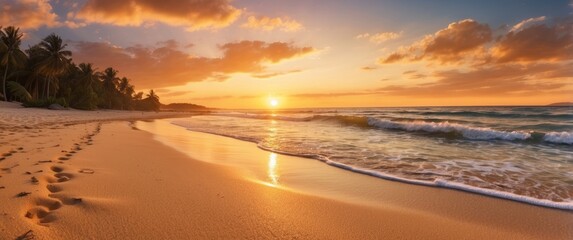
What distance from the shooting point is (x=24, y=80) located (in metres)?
50.1

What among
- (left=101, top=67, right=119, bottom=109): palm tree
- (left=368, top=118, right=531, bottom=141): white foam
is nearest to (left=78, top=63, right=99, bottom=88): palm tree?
(left=101, top=67, right=119, bottom=109): palm tree

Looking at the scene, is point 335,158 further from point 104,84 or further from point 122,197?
point 104,84

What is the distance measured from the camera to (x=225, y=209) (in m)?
3.44

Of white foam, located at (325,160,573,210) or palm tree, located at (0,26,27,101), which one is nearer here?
white foam, located at (325,160,573,210)

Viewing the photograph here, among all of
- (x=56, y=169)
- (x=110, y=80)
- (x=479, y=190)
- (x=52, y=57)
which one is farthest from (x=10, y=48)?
(x=479, y=190)

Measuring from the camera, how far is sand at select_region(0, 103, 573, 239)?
2.77m

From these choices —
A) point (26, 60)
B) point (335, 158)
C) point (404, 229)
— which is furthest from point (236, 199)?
point (26, 60)

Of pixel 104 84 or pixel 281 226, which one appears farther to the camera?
pixel 104 84

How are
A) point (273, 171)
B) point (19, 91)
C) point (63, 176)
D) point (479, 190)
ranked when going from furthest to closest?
1. point (19, 91)
2. point (273, 171)
3. point (479, 190)
4. point (63, 176)

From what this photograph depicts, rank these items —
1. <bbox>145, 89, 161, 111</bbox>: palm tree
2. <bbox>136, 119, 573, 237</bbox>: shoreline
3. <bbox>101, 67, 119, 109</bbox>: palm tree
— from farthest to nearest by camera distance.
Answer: <bbox>145, 89, 161, 111</bbox>: palm tree, <bbox>101, 67, 119, 109</bbox>: palm tree, <bbox>136, 119, 573, 237</bbox>: shoreline

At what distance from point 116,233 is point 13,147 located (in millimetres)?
6118

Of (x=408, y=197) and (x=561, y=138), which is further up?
(x=561, y=138)

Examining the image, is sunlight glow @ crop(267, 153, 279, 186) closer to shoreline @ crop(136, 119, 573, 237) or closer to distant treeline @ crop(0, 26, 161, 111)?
shoreline @ crop(136, 119, 573, 237)

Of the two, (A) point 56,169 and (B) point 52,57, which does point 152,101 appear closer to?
(B) point 52,57
